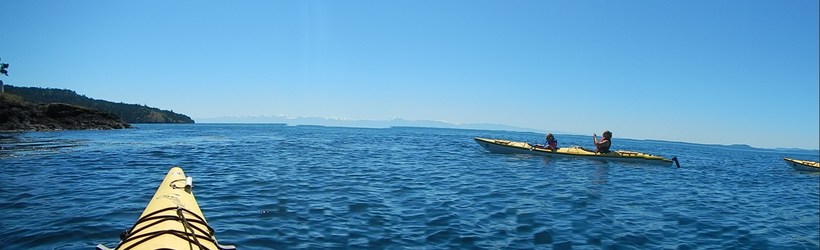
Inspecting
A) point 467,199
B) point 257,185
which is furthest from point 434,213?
point 257,185

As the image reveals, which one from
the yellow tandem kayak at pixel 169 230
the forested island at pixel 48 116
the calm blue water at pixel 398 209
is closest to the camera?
the yellow tandem kayak at pixel 169 230

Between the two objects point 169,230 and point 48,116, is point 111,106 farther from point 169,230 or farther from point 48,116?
point 169,230

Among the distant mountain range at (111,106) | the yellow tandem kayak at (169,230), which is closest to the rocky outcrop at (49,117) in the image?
the distant mountain range at (111,106)

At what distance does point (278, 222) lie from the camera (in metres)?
8.78

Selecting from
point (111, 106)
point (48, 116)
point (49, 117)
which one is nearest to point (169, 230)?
point (49, 117)

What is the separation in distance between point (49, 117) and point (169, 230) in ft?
211

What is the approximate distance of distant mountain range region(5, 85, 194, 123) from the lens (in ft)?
332

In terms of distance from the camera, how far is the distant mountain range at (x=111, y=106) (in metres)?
101

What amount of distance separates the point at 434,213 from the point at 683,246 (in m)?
5.21

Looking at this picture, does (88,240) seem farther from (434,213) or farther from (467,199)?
(467,199)

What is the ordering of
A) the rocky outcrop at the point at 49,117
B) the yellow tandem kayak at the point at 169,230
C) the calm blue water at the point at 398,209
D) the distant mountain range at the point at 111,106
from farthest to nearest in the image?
1. the distant mountain range at the point at 111,106
2. the rocky outcrop at the point at 49,117
3. the calm blue water at the point at 398,209
4. the yellow tandem kayak at the point at 169,230

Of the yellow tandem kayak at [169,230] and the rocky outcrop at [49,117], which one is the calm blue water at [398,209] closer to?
the yellow tandem kayak at [169,230]

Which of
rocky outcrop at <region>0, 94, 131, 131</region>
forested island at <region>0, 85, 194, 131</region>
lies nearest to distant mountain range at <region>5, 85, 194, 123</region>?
forested island at <region>0, 85, 194, 131</region>

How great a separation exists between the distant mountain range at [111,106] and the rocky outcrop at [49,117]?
1684 inches
